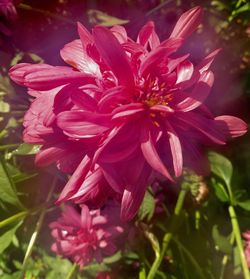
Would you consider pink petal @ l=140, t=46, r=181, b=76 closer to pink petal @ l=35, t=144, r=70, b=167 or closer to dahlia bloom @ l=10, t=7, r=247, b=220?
dahlia bloom @ l=10, t=7, r=247, b=220

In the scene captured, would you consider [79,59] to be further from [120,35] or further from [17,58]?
[17,58]

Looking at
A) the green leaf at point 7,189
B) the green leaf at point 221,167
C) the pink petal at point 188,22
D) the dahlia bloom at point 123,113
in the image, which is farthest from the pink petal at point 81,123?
the green leaf at point 221,167

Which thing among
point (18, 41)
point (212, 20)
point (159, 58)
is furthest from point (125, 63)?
point (212, 20)

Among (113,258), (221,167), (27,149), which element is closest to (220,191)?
(221,167)

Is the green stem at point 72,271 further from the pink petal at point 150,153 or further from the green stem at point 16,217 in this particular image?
the pink petal at point 150,153

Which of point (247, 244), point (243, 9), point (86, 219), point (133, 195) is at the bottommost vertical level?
point (247, 244)

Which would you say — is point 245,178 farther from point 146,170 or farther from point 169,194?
point 146,170
